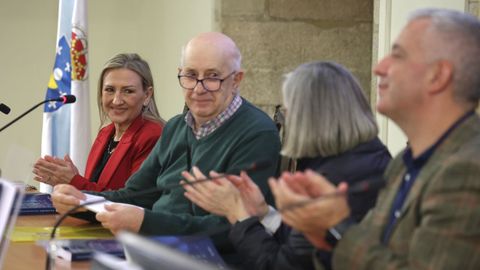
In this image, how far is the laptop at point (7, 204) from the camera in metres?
1.97

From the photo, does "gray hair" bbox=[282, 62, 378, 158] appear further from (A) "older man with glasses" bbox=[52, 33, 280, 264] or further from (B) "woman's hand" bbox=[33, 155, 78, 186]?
(B) "woman's hand" bbox=[33, 155, 78, 186]

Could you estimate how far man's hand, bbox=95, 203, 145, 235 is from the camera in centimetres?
287

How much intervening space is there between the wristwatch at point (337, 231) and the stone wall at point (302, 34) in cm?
373

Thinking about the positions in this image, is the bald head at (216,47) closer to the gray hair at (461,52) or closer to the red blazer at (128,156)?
the red blazer at (128,156)

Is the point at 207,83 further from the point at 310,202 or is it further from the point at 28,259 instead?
the point at 310,202

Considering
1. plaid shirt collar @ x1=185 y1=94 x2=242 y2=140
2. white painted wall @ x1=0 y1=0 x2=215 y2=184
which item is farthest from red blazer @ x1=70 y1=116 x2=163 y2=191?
white painted wall @ x1=0 y1=0 x2=215 y2=184

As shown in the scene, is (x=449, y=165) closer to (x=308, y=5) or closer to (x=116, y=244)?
(x=116, y=244)

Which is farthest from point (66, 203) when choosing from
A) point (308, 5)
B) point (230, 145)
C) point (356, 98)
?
point (308, 5)

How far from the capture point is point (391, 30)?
4516 millimetres

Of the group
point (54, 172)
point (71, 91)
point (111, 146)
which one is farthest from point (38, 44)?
point (54, 172)

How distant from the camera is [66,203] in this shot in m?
3.27

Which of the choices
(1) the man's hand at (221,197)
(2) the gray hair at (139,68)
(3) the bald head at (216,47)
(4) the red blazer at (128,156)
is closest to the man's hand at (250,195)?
(1) the man's hand at (221,197)

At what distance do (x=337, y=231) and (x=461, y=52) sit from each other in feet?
1.50

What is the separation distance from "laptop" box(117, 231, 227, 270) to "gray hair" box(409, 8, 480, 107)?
856 mm
